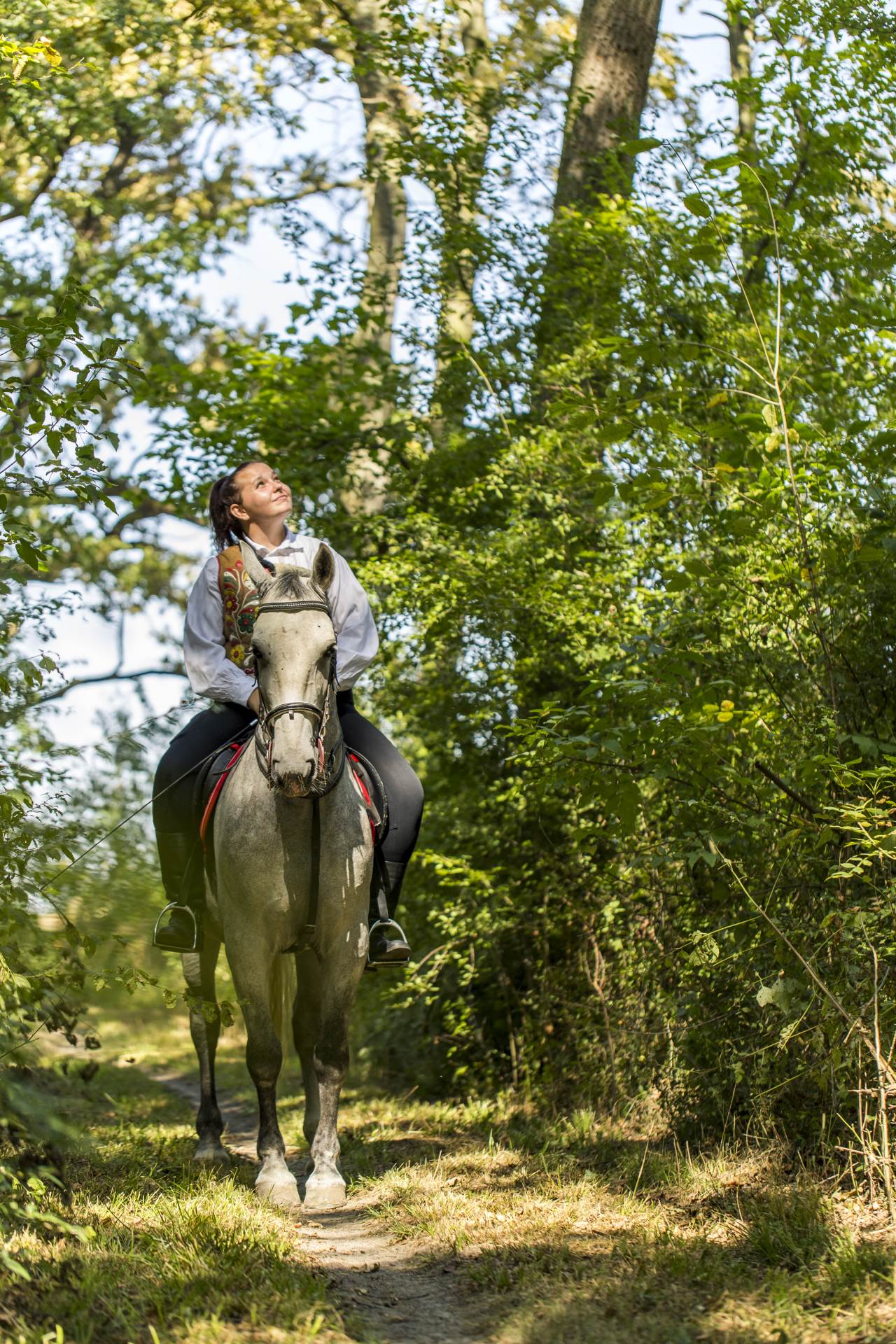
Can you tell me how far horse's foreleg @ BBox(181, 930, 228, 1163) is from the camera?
719 centimetres

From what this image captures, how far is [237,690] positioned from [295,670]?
44.9 inches

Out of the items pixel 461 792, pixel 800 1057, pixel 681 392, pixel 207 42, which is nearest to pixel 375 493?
pixel 461 792

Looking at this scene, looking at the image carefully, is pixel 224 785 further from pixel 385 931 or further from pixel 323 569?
pixel 323 569

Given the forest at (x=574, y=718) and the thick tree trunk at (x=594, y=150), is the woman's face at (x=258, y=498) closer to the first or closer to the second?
the forest at (x=574, y=718)

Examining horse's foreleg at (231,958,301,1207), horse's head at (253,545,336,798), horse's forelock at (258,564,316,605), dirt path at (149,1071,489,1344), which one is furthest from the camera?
horse's foreleg at (231,958,301,1207)

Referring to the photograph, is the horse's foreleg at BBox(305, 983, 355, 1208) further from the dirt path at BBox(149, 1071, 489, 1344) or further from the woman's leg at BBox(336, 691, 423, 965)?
the woman's leg at BBox(336, 691, 423, 965)

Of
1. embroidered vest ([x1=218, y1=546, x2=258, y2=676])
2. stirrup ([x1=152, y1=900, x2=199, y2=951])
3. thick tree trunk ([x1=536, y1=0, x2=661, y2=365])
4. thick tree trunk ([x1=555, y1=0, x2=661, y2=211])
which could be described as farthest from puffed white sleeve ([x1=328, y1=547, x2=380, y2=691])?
thick tree trunk ([x1=555, y1=0, x2=661, y2=211])

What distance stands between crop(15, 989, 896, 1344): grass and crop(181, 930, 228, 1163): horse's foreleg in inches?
8.7

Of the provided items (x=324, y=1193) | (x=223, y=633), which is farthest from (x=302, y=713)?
(x=324, y=1193)

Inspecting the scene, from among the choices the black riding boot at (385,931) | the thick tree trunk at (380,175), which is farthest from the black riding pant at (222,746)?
the thick tree trunk at (380,175)

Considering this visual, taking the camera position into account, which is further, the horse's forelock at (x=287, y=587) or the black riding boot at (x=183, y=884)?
the black riding boot at (x=183, y=884)

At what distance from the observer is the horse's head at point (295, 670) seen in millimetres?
5137

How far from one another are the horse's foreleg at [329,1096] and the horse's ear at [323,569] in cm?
197

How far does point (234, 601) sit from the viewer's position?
6.55 meters
